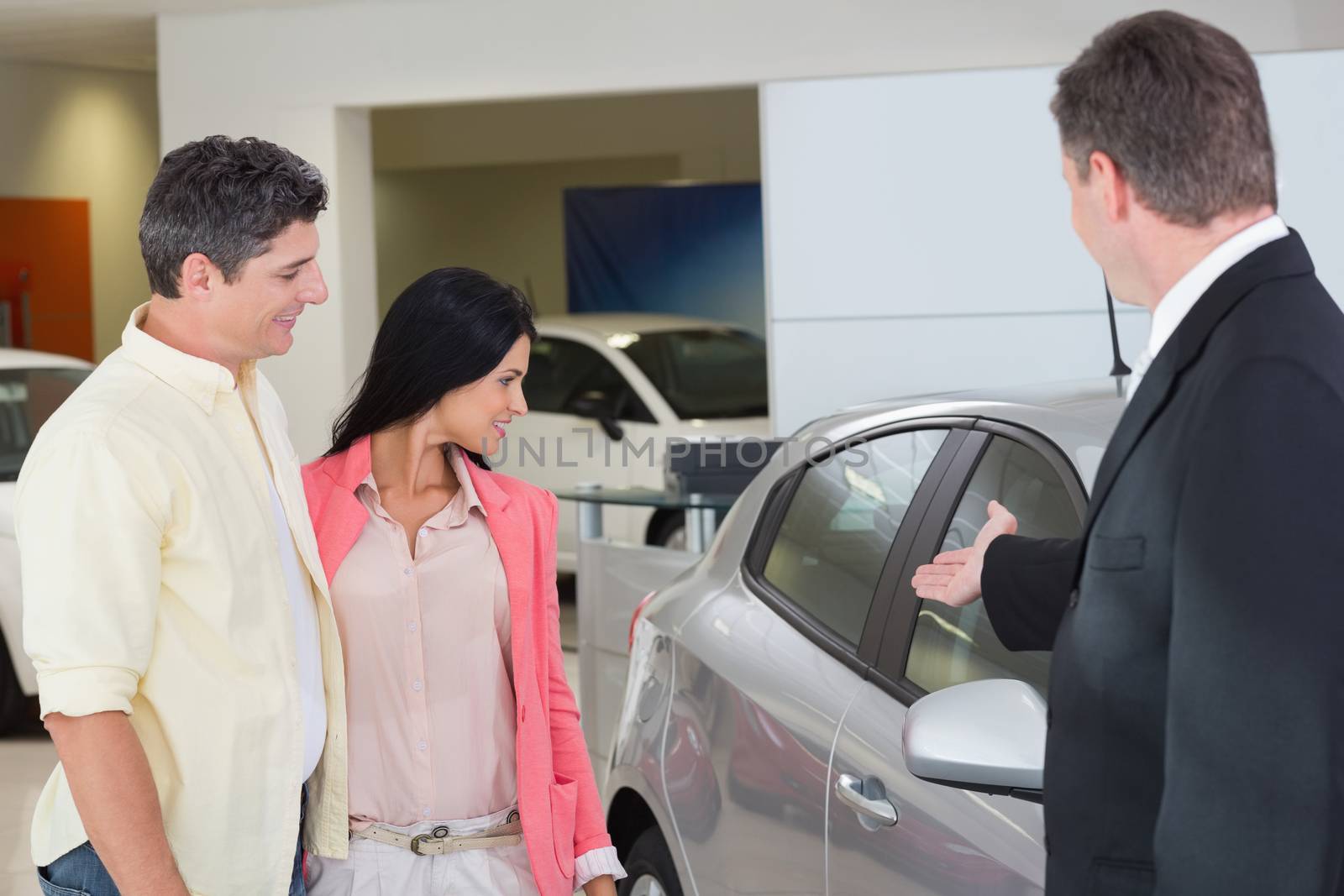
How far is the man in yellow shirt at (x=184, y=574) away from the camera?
57.0 inches

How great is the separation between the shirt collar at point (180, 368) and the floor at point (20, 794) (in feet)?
9.85

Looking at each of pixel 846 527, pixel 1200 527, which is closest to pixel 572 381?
pixel 846 527

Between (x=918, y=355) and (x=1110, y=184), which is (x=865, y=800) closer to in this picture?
(x=1110, y=184)

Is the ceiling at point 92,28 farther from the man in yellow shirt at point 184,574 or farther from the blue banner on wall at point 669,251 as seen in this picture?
the man in yellow shirt at point 184,574

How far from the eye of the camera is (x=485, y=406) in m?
2.04

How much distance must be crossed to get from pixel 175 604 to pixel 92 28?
24.4ft

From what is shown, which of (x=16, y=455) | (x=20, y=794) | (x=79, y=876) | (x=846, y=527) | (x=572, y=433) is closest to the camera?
(x=79, y=876)

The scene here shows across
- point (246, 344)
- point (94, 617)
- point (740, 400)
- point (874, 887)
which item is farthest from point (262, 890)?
point (740, 400)

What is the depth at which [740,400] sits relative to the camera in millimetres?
7875

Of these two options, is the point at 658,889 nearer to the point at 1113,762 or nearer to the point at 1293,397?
the point at 1113,762

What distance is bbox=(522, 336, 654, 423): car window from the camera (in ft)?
25.3

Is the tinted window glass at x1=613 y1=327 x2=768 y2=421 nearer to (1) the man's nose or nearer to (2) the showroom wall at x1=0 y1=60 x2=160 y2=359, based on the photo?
(2) the showroom wall at x1=0 y1=60 x2=160 y2=359

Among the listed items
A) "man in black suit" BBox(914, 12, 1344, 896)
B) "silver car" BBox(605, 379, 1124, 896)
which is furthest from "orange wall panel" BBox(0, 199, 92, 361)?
"man in black suit" BBox(914, 12, 1344, 896)

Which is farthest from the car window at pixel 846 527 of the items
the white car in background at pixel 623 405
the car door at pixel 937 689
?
the white car in background at pixel 623 405
